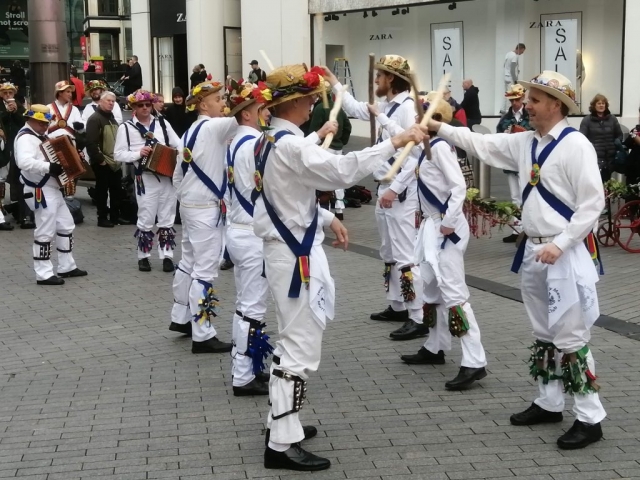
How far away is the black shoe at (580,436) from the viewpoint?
5379 millimetres

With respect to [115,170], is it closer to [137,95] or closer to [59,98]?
[59,98]

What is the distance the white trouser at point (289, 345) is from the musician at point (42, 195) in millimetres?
6305

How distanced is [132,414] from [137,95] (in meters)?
5.88

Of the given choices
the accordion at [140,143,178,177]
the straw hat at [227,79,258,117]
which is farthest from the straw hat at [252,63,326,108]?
the accordion at [140,143,178,177]

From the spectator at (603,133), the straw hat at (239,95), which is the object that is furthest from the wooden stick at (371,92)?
the spectator at (603,133)

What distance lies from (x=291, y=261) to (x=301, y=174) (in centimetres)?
50

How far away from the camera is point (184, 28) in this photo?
3450 centimetres

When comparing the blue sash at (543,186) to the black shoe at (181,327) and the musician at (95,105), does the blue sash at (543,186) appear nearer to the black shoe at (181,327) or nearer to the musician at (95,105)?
the black shoe at (181,327)

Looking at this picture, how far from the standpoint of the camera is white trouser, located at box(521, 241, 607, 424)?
17.8 ft

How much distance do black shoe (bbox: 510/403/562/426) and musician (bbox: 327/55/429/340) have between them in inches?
87.4

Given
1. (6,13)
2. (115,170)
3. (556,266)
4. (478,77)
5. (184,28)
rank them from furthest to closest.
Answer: (6,13) < (184,28) < (478,77) < (115,170) < (556,266)

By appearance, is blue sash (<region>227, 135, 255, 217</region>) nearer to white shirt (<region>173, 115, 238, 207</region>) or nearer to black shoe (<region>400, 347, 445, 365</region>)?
white shirt (<region>173, 115, 238, 207</region>)

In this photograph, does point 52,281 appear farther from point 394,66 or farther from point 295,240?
point 295,240

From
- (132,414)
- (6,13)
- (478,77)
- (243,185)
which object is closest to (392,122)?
(243,185)
